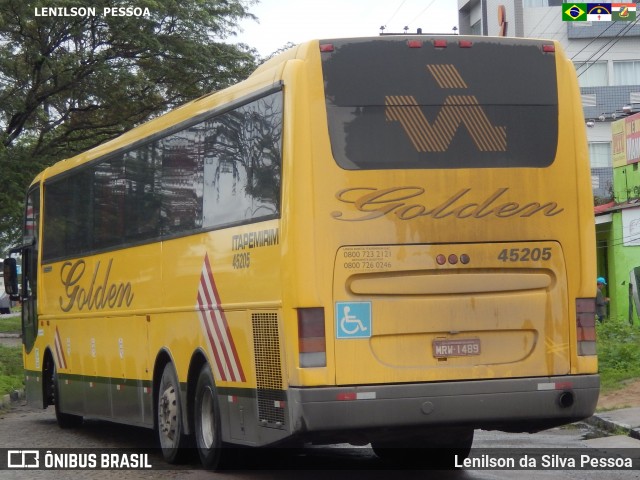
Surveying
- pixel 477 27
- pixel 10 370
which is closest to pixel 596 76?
pixel 477 27

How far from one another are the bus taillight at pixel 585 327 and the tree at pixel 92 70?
18.3 metres

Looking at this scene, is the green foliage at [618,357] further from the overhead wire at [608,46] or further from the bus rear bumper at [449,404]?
the overhead wire at [608,46]

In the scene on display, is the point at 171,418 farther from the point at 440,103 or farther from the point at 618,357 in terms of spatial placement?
the point at 618,357


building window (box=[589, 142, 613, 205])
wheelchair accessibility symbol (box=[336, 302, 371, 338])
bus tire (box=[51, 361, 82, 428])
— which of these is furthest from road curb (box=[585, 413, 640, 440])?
building window (box=[589, 142, 613, 205])

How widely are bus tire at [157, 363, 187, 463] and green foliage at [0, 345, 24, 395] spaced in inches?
390

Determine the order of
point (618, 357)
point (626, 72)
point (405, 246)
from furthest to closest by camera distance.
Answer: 1. point (626, 72)
2. point (618, 357)
3. point (405, 246)

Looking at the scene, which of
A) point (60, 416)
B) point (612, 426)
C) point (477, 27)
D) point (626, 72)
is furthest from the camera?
point (477, 27)

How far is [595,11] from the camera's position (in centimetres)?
4847

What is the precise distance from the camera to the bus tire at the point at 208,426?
458 inches

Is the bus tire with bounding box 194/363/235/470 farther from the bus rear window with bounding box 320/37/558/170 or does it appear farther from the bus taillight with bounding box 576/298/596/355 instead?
the bus taillight with bounding box 576/298/596/355

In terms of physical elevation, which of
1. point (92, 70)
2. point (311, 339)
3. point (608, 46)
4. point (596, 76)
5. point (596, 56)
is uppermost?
point (608, 46)

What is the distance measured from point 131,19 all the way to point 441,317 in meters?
19.8

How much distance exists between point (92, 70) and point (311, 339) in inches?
800

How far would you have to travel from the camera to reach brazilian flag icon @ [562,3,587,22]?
47.5 metres
